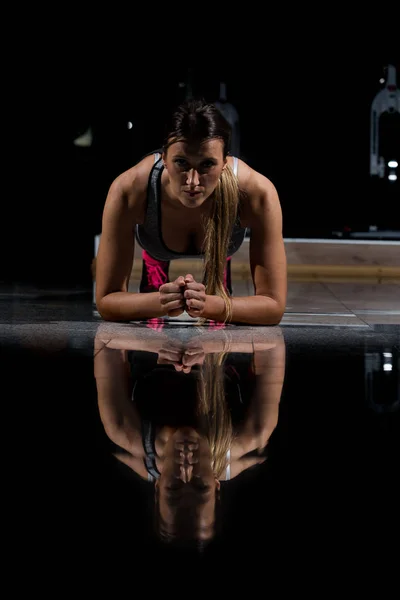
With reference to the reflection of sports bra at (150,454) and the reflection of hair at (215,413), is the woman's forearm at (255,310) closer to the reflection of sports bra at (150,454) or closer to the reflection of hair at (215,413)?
the reflection of hair at (215,413)

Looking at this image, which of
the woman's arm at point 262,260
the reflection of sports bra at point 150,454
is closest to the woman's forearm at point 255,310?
the woman's arm at point 262,260

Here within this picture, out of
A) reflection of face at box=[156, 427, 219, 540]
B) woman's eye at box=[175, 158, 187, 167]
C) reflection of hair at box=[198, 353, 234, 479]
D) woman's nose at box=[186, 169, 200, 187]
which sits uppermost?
woman's eye at box=[175, 158, 187, 167]

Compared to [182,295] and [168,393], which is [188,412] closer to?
[168,393]

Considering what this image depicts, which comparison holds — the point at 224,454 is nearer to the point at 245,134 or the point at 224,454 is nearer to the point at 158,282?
the point at 158,282

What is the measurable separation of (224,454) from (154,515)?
0.75 ft

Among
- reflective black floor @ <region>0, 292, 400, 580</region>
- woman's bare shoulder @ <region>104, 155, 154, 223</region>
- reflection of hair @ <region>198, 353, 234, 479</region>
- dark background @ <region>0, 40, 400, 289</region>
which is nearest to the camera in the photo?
reflective black floor @ <region>0, 292, 400, 580</region>

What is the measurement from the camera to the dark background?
4.69 m

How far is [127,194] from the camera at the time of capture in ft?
6.77

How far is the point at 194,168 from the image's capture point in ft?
6.28

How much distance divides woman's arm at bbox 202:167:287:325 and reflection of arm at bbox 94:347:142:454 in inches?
15.7

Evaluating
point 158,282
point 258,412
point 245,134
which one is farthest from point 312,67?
point 258,412

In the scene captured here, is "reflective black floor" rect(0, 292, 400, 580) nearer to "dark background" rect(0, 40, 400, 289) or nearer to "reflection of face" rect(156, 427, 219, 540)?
"reflection of face" rect(156, 427, 219, 540)

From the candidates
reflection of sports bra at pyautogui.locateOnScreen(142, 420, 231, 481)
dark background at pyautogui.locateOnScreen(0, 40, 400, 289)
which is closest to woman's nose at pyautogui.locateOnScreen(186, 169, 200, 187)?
reflection of sports bra at pyautogui.locateOnScreen(142, 420, 231, 481)

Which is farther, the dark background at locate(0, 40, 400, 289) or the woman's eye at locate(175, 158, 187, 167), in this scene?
the dark background at locate(0, 40, 400, 289)
